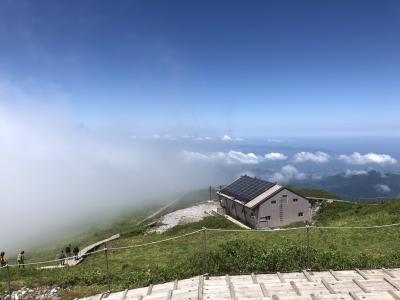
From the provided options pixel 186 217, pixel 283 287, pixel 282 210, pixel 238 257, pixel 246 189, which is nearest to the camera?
pixel 283 287

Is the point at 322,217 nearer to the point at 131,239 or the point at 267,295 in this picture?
the point at 131,239

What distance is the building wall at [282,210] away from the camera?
168 ft

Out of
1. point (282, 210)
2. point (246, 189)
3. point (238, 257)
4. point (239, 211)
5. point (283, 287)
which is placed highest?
point (238, 257)

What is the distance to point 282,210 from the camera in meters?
52.8

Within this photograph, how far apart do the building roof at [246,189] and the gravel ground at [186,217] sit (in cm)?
446

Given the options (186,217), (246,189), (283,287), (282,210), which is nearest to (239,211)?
(246,189)

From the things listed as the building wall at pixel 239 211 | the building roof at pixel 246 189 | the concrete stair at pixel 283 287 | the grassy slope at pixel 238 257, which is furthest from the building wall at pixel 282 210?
the concrete stair at pixel 283 287

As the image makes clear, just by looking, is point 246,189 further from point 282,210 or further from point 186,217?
point 186,217

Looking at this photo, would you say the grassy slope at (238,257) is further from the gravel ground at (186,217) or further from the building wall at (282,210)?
the gravel ground at (186,217)

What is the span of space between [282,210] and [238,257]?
115 ft

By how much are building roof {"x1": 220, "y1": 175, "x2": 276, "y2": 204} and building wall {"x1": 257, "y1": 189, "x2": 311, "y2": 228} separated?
7.67 ft

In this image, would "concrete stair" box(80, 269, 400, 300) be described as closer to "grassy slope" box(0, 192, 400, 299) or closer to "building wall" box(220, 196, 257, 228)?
"grassy slope" box(0, 192, 400, 299)

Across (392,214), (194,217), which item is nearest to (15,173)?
(194,217)

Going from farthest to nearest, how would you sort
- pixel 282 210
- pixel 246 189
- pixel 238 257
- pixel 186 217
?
pixel 186 217, pixel 246 189, pixel 282 210, pixel 238 257
